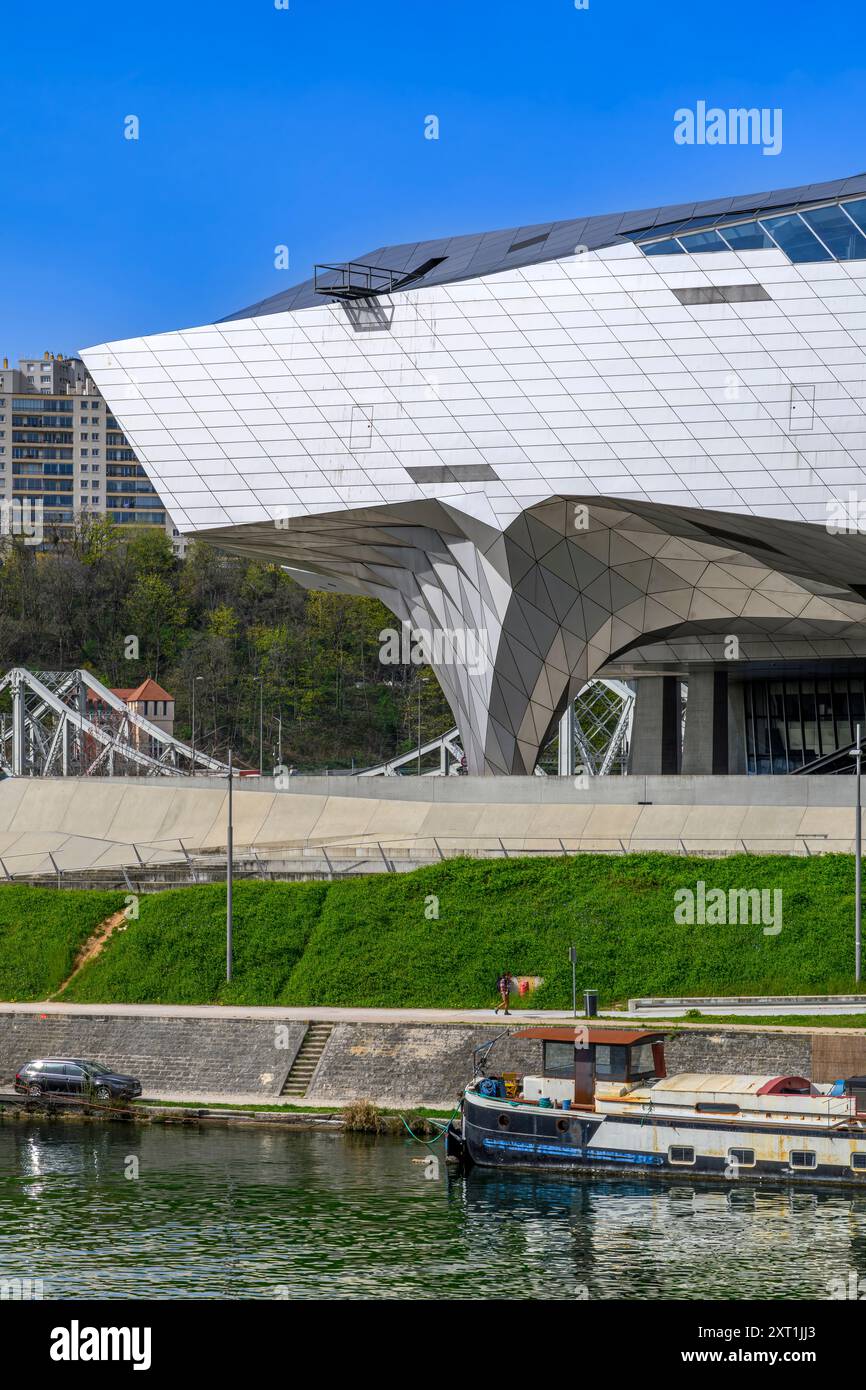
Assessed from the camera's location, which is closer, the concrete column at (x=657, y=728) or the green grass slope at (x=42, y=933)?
the green grass slope at (x=42, y=933)

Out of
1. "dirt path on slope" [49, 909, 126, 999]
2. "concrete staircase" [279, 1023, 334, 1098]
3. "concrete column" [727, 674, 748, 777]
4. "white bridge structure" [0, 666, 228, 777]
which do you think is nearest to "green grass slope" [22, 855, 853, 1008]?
"dirt path on slope" [49, 909, 126, 999]

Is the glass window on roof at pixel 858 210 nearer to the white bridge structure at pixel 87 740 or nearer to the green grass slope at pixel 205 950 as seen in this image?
the green grass slope at pixel 205 950

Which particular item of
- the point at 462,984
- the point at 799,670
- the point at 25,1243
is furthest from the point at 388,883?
the point at 799,670

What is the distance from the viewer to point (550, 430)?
56500 millimetres

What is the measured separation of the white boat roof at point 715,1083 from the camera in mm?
32616

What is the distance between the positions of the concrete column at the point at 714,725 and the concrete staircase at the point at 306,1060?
39573 millimetres

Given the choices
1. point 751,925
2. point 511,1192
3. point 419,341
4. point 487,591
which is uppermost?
point 419,341

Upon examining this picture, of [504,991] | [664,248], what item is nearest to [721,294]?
[664,248]

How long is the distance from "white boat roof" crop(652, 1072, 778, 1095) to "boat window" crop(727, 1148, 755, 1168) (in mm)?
1220

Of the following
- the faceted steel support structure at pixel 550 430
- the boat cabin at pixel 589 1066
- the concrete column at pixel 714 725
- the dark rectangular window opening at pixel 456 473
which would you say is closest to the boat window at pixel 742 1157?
the boat cabin at pixel 589 1066

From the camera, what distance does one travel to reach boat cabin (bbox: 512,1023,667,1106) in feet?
110

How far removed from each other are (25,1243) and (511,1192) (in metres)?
8.76

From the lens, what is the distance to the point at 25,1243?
26234mm
